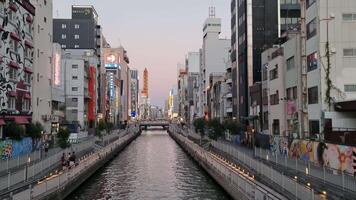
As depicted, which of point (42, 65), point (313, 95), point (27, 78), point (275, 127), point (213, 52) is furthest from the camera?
Result: point (213, 52)

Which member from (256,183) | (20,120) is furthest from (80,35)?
(256,183)

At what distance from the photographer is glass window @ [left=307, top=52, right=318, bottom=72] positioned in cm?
4941

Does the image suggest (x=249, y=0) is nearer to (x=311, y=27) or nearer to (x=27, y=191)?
(x=311, y=27)

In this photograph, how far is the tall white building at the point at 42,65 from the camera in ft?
231

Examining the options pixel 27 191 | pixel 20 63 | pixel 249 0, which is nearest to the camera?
pixel 27 191

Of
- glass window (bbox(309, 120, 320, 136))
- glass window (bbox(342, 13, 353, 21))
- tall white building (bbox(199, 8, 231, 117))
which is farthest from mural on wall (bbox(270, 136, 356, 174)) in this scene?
tall white building (bbox(199, 8, 231, 117))

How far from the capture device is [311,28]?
50625 mm

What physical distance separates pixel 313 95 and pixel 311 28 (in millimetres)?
7241

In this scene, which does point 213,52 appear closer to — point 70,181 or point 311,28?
point 311,28

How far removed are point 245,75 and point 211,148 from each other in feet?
83.5

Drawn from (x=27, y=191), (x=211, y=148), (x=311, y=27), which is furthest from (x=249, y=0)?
(x=27, y=191)

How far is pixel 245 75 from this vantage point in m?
92.6

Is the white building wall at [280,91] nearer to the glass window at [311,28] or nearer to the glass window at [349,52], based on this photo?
the glass window at [311,28]

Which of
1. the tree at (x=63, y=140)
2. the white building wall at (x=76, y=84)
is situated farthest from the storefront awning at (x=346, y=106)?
the white building wall at (x=76, y=84)
